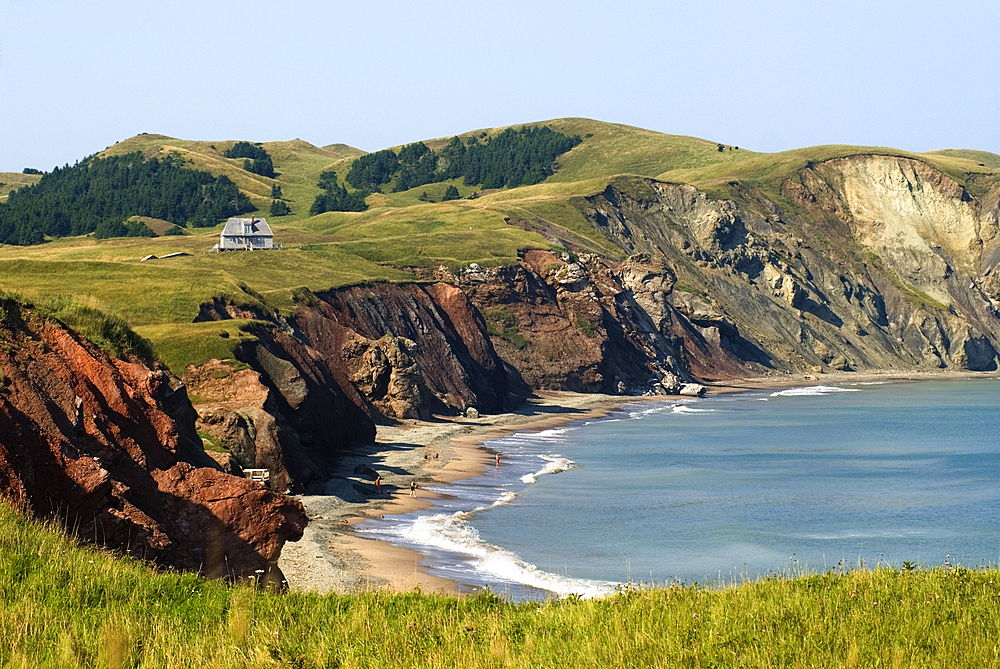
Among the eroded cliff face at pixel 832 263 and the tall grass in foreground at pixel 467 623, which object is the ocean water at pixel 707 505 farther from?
the eroded cliff face at pixel 832 263

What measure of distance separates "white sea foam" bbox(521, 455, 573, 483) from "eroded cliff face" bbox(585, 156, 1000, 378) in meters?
84.0

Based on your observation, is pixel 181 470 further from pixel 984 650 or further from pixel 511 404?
pixel 511 404

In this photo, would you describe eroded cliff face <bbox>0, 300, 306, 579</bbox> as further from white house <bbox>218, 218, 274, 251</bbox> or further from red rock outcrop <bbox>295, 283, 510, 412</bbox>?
white house <bbox>218, 218, 274, 251</bbox>

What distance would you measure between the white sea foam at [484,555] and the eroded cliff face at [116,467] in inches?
373

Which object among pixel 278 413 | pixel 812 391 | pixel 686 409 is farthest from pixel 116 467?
pixel 812 391

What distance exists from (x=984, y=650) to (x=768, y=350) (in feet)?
490

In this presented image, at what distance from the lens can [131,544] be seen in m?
19.1

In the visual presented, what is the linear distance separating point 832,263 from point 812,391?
55.6 m

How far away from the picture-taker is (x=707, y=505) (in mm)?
52344

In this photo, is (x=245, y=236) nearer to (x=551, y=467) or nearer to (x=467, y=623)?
(x=551, y=467)

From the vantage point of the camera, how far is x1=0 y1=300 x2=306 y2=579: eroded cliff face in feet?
60.0

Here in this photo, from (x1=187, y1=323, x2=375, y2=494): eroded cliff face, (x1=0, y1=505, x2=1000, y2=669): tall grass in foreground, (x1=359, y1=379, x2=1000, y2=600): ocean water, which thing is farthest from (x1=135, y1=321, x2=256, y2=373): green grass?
(x1=0, y1=505, x2=1000, y2=669): tall grass in foreground

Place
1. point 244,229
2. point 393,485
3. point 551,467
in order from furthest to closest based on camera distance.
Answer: point 244,229, point 551,467, point 393,485

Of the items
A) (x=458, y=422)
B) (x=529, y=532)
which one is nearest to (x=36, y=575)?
(x=529, y=532)
